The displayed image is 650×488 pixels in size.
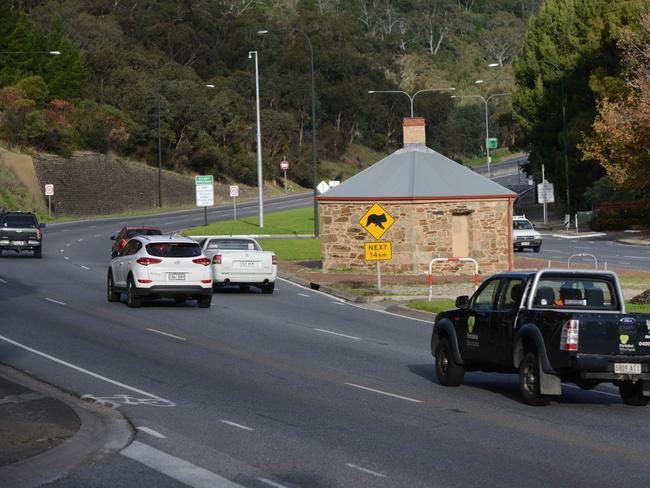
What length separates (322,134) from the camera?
134 metres

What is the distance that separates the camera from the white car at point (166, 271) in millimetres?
28703

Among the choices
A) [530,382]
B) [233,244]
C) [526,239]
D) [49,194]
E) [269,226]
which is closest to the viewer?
[530,382]

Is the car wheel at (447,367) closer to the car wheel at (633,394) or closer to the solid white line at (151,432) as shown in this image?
the car wheel at (633,394)

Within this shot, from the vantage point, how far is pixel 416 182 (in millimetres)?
43812

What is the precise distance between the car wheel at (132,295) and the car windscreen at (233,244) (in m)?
5.70

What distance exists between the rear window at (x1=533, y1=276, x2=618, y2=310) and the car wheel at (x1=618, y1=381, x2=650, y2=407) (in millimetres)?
983

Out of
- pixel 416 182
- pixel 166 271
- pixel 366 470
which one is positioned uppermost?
pixel 416 182

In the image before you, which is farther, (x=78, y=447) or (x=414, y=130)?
(x=414, y=130)

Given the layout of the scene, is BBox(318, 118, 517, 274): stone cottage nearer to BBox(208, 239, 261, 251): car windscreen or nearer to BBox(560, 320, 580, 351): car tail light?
BBox(208, 239, 261, 251): car windscreen

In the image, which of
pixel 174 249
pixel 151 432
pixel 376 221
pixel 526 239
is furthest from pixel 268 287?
pixel 526 239

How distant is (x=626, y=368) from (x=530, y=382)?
1240 millimetres

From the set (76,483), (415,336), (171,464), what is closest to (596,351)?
(171,464)

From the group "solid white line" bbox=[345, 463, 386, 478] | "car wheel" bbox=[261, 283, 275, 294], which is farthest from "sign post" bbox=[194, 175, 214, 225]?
"solid white line" bbox=[345, 463, 386, 478]

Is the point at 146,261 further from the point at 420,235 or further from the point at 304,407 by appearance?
the point at 420,235
